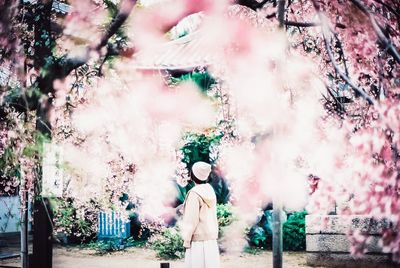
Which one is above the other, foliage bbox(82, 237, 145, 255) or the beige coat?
the beige coat

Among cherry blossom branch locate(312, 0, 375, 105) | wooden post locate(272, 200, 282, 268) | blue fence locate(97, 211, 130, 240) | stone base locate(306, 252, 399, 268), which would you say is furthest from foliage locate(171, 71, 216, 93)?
cherry blossom branch locate(312, 0, 375, 105)

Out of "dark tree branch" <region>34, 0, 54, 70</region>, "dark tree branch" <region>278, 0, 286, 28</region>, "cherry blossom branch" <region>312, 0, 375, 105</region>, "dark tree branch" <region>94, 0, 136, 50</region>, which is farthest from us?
"dark tree branch" <region>34, 0, 54, 70</region>

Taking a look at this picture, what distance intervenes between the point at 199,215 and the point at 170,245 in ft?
19.9

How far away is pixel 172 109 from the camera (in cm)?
1270

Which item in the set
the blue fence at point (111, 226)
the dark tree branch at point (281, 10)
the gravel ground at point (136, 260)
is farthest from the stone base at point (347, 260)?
the dark tree branch at point (281, 10)

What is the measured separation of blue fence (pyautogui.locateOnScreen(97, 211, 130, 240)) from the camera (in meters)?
13.6

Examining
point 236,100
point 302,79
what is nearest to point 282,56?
point 302,79

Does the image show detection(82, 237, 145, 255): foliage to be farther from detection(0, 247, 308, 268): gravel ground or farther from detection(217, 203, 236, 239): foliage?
detection(217, 203, 236, 239): foliage

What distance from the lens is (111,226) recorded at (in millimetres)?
13727

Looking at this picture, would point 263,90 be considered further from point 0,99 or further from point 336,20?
point 0,99

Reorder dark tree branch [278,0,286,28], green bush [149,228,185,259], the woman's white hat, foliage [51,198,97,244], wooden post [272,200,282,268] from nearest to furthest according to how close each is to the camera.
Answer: dark tree branch [278,0,286,28], wooden post [272,200,282,268], the woman's white hat, foliage [51,198,97,244], green bush [149,228,185,259]

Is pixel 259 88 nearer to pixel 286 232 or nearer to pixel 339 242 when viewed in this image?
pixel 339 242

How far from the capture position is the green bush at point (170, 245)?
12000 millimetres

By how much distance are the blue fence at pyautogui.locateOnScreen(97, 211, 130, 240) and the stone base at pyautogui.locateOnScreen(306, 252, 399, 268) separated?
530 cm
